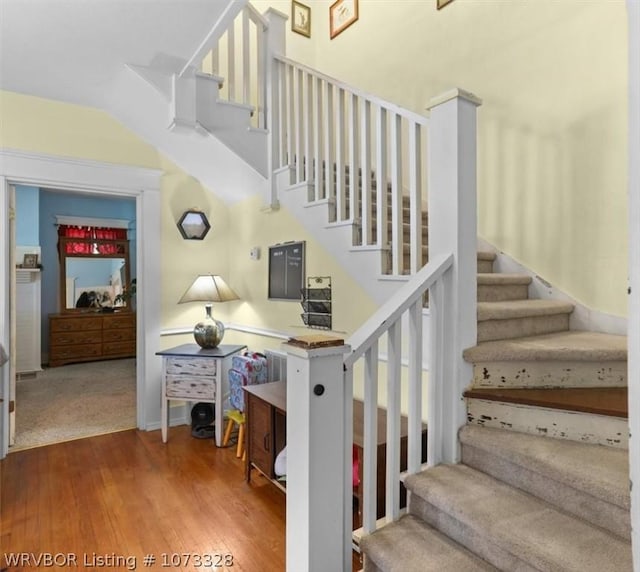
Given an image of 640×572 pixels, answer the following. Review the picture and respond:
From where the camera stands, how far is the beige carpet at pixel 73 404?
11.0 ft

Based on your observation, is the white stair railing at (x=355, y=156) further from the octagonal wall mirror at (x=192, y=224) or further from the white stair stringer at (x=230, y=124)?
the octagonal wall mirror at (x=192, y=224)

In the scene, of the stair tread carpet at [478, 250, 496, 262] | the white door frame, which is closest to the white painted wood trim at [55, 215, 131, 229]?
the white door frame

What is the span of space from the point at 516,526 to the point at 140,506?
2.02 m

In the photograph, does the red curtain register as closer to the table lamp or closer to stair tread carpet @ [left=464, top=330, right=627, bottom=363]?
the table lamp

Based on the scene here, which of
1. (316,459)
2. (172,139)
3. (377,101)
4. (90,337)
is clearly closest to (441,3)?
(377,101)

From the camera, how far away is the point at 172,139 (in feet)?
9.79

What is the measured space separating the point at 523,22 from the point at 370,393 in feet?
8.18

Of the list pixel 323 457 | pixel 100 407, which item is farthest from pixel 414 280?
pixel 100 407

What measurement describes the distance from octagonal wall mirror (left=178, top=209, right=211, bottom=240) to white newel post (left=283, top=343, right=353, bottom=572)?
105 inches

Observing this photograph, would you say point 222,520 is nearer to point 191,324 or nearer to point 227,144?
point 191,324

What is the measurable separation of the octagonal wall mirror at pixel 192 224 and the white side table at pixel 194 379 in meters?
1.05

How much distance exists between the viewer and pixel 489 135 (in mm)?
2627

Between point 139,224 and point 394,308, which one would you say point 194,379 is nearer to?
point 139,224

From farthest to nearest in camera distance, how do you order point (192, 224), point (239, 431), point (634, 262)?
point (192, 224) < point (239, 431) < point (634, 262)
